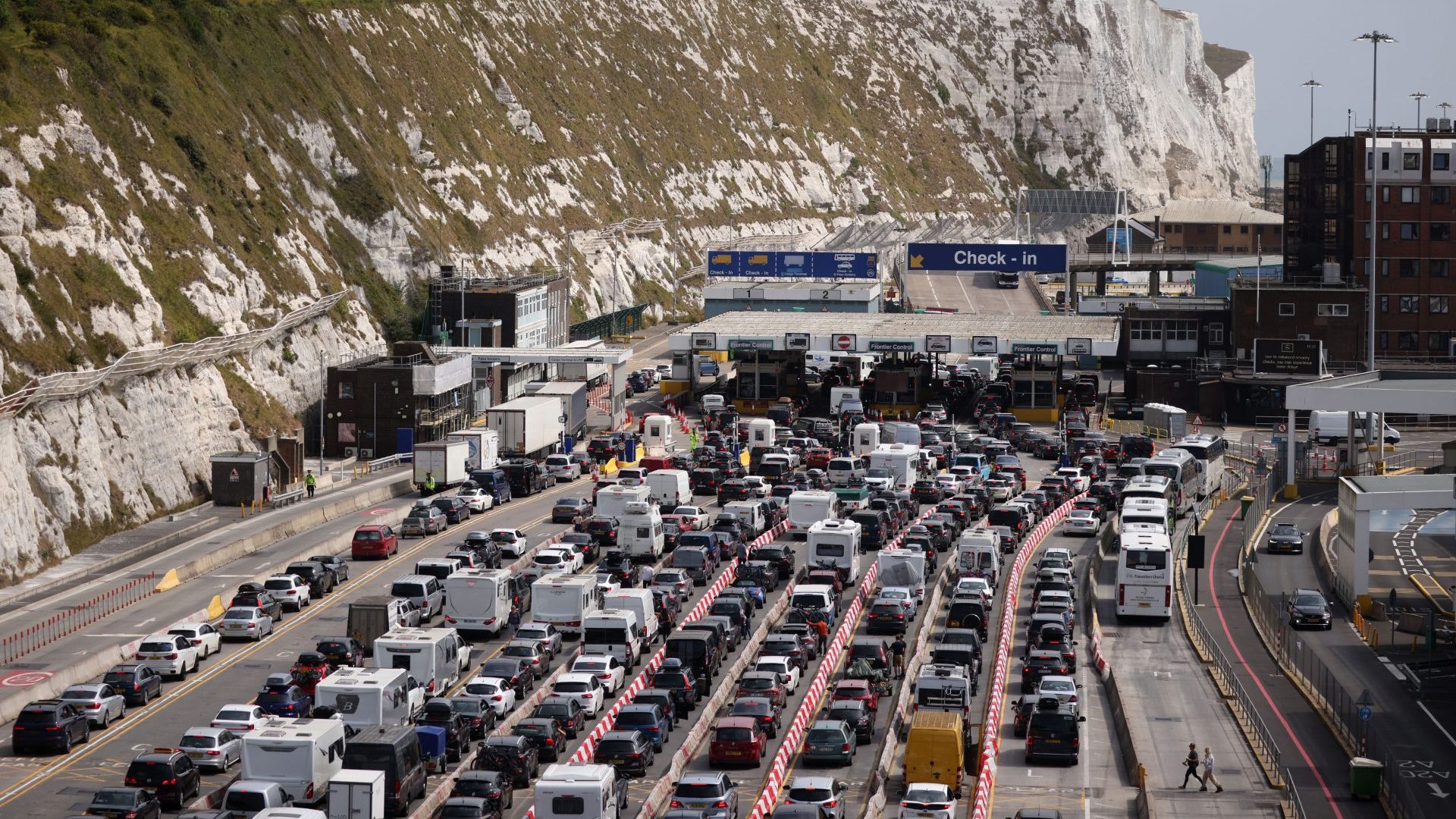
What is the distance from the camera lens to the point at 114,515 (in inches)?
2876

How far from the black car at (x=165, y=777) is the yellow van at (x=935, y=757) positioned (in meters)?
14.5

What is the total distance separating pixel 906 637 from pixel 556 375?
58.5 metres

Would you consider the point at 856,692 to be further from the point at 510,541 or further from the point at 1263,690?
the point at 510,541

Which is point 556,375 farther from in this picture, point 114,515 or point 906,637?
point 906,637

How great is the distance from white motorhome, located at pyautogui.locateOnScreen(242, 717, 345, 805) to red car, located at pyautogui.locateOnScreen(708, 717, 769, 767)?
812 cm

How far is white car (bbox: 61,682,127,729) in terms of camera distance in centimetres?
4575

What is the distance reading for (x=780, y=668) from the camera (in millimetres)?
48719

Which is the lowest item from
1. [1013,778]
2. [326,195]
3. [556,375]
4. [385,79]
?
[1013,778]

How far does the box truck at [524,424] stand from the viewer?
3474 inches

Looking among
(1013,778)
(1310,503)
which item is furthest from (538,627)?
(1310,503)

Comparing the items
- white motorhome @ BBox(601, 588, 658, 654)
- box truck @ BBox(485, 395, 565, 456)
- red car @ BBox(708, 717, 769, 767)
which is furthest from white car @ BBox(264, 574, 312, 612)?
box truck @ BBox(485, 395, 565, 456)

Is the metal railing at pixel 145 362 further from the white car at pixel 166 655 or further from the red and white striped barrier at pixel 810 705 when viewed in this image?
the red and white striped barrier at pixel 810 705

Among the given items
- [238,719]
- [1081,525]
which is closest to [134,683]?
[238,719]

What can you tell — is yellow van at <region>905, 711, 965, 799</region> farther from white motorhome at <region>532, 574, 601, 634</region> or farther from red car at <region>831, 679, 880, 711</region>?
white motorhome at <region>532, 574, 601, 634</region>
